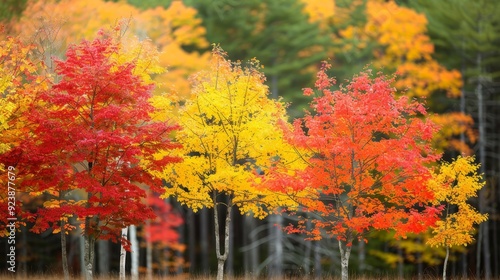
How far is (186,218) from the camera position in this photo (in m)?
43.9

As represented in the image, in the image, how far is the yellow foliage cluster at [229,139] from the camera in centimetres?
2425

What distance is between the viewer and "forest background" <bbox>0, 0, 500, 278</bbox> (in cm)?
3719

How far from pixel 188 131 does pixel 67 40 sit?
27.5ft

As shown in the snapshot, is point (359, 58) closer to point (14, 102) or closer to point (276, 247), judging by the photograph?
point (276, 247)

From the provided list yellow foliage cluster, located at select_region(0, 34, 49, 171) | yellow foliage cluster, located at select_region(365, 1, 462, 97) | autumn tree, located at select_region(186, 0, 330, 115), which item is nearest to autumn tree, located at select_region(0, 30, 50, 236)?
yellow foliage cluster, located at select_region(0, 34, 49, 171)

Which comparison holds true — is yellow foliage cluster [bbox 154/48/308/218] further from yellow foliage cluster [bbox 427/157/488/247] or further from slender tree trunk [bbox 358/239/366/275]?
slender tree trunk [bbox 358/239/366/275]

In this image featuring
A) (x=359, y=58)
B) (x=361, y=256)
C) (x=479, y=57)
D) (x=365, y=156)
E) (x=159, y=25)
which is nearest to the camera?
(x=365, y=156)

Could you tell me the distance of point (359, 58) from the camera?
40.3 metres

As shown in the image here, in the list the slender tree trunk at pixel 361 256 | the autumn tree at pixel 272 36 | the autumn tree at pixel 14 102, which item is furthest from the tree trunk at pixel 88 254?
the slender tree trunk at pixel 361 256

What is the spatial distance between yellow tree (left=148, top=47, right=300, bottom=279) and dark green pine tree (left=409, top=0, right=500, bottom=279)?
646 inches

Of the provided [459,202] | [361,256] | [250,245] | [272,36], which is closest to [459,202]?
[459,202]

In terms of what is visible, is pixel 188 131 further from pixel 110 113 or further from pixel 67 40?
pixel 67 40

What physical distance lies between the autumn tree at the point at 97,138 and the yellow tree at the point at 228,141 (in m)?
2.40

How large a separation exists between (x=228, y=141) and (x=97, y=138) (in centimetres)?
554
